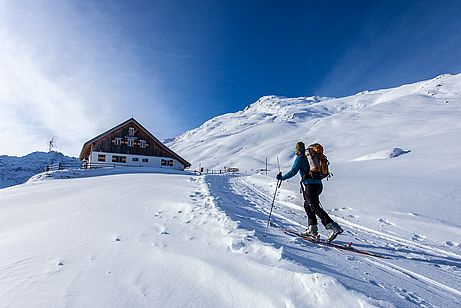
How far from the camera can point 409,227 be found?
608cm

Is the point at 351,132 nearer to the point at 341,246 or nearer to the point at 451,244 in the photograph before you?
the point at 451,244

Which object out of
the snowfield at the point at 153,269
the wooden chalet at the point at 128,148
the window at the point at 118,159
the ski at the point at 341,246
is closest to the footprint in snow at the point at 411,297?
the snowfield at the point at 153,269

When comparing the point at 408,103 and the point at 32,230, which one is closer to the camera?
the point at 32,230

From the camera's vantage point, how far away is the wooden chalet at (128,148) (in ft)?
116

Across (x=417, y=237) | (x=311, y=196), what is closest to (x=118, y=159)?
(x=311, y=196)

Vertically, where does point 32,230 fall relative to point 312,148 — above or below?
below

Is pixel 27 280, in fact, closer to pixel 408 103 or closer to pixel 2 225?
pixel 2 225

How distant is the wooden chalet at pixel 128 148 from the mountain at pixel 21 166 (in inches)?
1966

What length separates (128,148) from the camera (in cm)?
3694

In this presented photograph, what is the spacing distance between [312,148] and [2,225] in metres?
7.38

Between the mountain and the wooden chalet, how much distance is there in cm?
4994

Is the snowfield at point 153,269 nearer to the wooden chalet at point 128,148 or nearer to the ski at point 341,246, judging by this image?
the ski at point 341,246

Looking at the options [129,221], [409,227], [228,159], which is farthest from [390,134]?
[129,221]

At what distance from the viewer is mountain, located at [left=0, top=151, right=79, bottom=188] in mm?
79363
